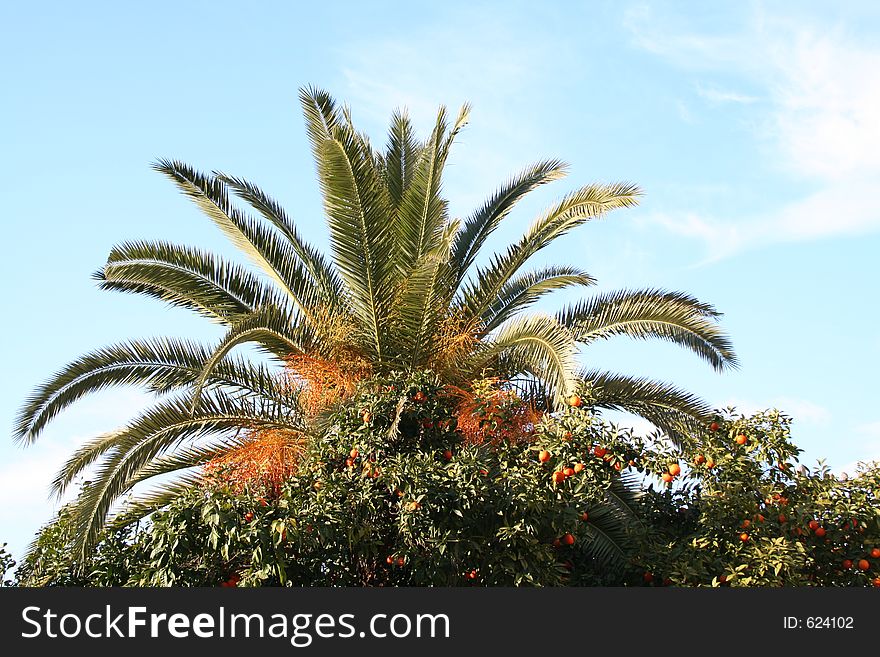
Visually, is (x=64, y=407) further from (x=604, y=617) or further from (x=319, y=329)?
(x=604, y=617)

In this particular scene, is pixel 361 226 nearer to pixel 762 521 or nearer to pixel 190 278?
pixel 190 278

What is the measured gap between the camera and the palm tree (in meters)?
11.0

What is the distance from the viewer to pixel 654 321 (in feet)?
38.8


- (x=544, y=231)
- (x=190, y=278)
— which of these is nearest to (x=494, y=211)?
(x=544, y=231)

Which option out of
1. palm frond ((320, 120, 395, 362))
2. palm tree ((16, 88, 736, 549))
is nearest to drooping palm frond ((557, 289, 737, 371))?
palm tree ((16, 88, 736, 549))

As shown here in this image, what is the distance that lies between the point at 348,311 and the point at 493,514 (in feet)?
14.4

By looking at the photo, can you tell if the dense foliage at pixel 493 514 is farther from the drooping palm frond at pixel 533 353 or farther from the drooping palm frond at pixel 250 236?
the drooping palm frond at pixel 250 236

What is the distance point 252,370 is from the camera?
11.8 m

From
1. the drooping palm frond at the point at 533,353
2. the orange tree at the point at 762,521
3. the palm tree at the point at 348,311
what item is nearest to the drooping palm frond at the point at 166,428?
the palm tree at the point at 348,311

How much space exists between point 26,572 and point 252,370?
138 inches

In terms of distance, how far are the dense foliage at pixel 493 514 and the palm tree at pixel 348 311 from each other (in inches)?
48.7

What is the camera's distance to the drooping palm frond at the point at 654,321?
1186 centimetres

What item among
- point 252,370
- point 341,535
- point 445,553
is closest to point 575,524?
point 445,553

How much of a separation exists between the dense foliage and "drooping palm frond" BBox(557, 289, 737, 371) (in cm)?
194
